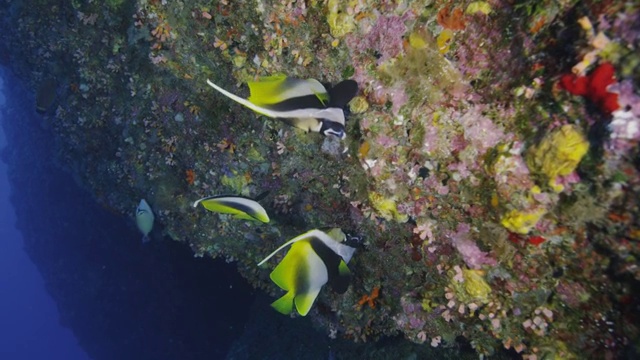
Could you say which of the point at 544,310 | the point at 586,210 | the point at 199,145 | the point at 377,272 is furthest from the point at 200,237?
the point at 586,210

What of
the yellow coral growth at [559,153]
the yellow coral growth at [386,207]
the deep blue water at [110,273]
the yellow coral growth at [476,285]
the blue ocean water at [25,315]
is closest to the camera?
the yellow coral growth at [559,153]

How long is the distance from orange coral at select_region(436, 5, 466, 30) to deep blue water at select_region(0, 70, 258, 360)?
6359mm

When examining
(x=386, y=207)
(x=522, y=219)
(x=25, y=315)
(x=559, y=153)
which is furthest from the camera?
(x=25, y=315)

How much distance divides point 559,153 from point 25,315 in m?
77.7

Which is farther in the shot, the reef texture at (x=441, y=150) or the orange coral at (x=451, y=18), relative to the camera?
the orange coral at (x=451, y=18)

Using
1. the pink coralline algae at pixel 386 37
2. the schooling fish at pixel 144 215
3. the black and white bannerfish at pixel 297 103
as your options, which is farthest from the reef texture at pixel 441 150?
the schooling fish at pixel 144 215

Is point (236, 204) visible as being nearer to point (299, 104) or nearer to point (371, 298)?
point (299, 104)

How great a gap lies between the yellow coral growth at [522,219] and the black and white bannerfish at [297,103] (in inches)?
46.8

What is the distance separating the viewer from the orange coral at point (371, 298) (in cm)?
400

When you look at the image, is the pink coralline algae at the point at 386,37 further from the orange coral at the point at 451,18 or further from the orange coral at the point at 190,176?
the orange coral at the point at 190,176

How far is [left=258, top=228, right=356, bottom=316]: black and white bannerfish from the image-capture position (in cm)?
267

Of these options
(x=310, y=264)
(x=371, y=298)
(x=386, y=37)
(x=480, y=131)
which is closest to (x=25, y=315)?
(x=371, y=298)

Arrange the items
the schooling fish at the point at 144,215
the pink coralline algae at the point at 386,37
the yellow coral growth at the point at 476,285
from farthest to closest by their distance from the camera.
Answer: the schooling fish at the point at 144,215, the yellow coral growth at the point at 476,285, the pink coralline algae at the point at 386,37

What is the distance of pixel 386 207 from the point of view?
9.75 feet
